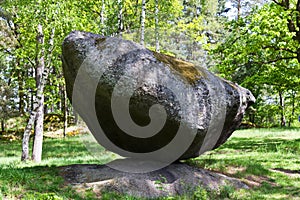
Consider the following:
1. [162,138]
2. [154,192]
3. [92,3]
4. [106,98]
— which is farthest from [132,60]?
[92,3]

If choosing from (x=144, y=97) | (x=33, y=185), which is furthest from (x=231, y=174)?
(x=33, y=185)

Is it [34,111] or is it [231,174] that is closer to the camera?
[231,174]

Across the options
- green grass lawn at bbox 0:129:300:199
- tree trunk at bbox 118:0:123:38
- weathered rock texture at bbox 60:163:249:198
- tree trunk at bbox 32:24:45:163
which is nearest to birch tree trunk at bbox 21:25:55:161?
tree trunk at bbox 32:24:45:163

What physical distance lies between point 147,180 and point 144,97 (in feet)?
5.99

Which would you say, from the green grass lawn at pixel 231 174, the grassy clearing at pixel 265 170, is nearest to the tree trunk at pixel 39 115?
the green grass lawn at pixel 231 174

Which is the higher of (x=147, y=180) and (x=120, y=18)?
(x=120, y=18)

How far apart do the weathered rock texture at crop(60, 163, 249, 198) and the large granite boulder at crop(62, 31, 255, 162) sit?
0.52 metres

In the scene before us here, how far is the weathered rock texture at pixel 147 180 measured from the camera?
20.5 ft

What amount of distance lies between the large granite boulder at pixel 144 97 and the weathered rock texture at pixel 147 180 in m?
0.52

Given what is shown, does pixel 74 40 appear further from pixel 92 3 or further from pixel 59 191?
pixel 92 3

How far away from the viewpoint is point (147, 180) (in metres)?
6.64

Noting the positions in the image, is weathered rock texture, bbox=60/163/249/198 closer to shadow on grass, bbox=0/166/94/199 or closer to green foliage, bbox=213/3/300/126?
shadow on grass, bbox=0/166/94/199

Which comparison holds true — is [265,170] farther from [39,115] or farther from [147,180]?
[39,115]

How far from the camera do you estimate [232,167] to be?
9102mm
